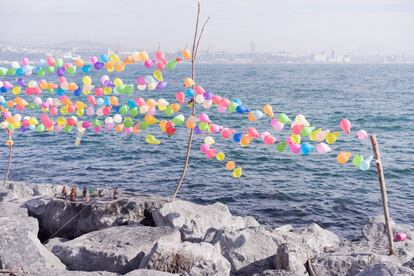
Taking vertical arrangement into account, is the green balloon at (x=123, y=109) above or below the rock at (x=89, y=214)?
above

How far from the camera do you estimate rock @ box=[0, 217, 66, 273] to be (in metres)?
7.35

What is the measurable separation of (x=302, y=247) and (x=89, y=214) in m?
5.43

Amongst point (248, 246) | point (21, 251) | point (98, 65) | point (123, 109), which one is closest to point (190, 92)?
point (123, 109)

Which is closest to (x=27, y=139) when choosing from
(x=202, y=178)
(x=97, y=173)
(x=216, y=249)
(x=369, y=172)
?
(x=97, y=173)

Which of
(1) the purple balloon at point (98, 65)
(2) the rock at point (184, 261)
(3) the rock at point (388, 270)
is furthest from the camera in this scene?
(1) the purple balloon at point (98, 65)

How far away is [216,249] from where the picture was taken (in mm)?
8195

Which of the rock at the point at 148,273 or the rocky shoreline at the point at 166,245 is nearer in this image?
the rock at the point at 148,273

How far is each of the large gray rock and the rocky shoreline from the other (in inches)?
0.8

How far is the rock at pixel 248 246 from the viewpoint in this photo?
28.9 ft

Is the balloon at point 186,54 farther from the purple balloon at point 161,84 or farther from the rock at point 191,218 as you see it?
the rock at point 191,218

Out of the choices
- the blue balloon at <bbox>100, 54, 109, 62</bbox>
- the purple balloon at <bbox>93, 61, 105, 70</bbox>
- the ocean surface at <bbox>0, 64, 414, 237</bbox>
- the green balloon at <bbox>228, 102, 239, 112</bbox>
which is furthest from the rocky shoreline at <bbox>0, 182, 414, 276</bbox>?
the ocean surface at <bbox>0, 64, 414, 237</bbox>

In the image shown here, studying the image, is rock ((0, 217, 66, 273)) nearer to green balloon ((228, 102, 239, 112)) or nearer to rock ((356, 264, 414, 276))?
green balloon ((228, 102, 239, 112))

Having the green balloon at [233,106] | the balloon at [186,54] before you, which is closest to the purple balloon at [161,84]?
the balloon at [186,54]

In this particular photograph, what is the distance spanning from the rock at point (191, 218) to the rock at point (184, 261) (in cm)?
221
